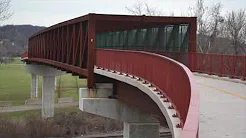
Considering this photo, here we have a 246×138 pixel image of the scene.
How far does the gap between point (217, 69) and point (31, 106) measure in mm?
41952

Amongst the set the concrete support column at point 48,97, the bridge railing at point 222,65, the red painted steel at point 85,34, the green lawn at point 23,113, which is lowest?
the green lawn at point 23,113

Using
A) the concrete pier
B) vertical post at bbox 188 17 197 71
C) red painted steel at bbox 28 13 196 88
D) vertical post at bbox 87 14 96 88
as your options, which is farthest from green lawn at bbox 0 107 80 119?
vertical post at bbox 87 14 96 88

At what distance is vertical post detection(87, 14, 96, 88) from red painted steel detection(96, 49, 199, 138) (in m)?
0.71

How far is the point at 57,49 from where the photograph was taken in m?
30.1

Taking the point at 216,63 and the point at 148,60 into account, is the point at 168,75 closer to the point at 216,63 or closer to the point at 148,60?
the point at 148,60

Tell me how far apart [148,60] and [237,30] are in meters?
41.4

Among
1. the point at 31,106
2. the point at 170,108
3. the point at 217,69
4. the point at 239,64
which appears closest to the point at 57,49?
the point at 217,69

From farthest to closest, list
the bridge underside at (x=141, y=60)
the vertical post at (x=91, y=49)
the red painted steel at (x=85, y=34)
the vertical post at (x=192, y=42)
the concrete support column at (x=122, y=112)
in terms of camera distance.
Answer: the vertical post at (x=192, y=42), the red painted steel at (x=85, y=34), the vertical post at (x=91, y=49), the concrete support column at (x=122, y=112), the bridge underside at (x=141, y=60)

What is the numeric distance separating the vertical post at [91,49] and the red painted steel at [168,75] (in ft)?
2.33

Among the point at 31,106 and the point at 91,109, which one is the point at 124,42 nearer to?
the point at 91,109

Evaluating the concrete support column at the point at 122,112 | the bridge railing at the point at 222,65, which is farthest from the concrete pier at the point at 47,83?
the concrete support column at the point at 122,112

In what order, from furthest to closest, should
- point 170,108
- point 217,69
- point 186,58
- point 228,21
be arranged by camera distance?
point 228,21
point 186,58
point 217,69
point 170,108

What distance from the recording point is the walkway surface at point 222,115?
24.7 ft

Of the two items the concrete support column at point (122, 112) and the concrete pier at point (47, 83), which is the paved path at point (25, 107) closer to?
the concrete pier at point (47, 83)
